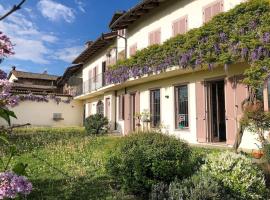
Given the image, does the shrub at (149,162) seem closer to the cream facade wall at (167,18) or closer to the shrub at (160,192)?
the shrub at (160,192)

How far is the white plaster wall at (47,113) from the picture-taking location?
3086 centimetres

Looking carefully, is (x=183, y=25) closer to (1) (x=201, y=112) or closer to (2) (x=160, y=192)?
(1) (x=201, y=112)

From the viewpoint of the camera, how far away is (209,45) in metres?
11.2

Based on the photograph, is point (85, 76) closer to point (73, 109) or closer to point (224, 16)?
point (73, 109)

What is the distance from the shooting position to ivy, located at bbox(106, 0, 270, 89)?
940 centimetres

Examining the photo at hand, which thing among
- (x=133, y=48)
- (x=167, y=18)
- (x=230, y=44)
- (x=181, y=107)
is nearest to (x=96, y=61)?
(x=133, y=48)

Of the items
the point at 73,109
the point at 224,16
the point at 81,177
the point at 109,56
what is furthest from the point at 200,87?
the point at 73,109

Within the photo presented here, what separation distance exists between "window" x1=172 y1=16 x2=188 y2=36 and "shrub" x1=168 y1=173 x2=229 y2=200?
10334 millimetres

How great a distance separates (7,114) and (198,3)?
12.9 meters

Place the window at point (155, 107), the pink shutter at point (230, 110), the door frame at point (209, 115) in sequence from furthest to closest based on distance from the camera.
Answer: the window at point (155, 107) → the door frame at point (209, 115) → the pink shutter at point (230, 110)

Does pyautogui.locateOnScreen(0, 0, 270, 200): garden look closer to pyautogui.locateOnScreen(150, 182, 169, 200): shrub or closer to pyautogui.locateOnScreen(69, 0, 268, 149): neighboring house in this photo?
pyautogui.locateOnScreen(150, 182, 169, 200): shrub

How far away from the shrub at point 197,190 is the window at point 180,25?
33.9 feet

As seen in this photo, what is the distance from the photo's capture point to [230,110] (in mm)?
11734

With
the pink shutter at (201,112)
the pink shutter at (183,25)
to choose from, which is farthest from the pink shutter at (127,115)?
the pink shutter at (201,112)
